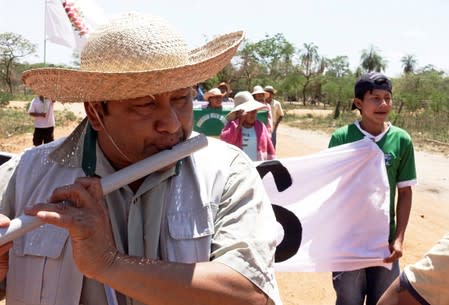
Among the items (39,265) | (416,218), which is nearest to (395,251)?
(39,265)

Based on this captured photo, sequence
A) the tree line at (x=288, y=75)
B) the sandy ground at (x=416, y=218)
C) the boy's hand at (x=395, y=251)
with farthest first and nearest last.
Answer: the tree line at (x=288, y=75) < the sandy ground at (x=416, y=218) < the boy's hand at (x=395, y=251)

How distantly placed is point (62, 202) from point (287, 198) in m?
2.90

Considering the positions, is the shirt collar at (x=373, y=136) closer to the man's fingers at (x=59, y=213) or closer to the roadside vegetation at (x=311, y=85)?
the man's fingers at (x=59, y=213)

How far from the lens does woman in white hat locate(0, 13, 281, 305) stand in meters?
1.39

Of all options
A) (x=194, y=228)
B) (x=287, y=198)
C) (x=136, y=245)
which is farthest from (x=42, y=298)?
(x=287, y=198)

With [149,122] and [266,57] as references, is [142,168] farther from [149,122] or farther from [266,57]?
[266,57]

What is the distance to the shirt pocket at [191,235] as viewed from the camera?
56.1 inches

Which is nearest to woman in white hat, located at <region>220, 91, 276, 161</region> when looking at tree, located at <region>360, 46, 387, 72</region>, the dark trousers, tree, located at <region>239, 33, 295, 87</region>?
the dark trousers

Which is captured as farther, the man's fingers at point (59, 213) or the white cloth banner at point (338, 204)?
the white cloth banner at point (338, 204)

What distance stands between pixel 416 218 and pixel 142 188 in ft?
23.1

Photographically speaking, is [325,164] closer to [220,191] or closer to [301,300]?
[301,300]

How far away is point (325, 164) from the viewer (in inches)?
159

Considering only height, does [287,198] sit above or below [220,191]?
below

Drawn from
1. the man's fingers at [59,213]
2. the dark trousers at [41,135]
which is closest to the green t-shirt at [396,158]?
the man's fingers at [59,213]
